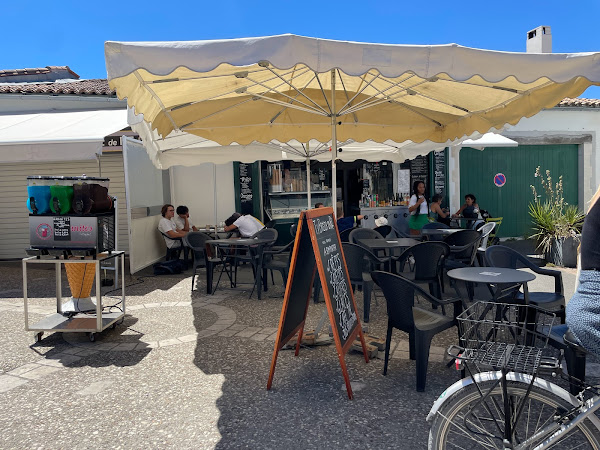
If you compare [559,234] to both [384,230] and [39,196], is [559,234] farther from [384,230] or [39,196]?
[39,196]

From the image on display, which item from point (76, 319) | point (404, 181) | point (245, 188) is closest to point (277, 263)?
point (76, 319)

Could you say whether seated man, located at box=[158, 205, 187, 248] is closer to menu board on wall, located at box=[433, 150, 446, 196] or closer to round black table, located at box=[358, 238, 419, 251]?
round black table, located at box=[358, 238, 419, 251]

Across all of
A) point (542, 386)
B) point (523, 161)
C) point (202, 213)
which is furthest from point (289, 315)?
point (523, 161)

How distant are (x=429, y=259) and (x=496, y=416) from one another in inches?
126

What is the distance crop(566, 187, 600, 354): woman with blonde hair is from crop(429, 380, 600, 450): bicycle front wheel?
305mm

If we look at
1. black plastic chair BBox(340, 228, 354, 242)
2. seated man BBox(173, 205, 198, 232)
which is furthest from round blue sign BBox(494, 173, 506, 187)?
seated man BBox(173, 205, 198, 232)

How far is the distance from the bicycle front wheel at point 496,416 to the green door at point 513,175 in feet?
33.4

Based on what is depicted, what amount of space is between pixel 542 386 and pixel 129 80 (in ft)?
11.4

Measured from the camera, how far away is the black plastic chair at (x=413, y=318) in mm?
3518

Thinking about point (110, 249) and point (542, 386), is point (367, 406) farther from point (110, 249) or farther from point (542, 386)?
point (110, 249)

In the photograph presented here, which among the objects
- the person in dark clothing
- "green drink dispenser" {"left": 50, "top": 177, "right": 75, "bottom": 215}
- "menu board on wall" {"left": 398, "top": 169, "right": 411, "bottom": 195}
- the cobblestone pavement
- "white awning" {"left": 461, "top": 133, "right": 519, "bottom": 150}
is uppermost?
"white awning" {"left": 461, "top": 133, "right": 519, "bottom": 150}

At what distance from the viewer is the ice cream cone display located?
17.2ft

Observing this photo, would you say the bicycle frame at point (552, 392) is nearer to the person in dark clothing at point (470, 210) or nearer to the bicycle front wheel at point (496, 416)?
the bicycle front wheel at point (496, 416)

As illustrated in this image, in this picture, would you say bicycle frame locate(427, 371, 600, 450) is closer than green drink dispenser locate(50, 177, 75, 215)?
Yes
